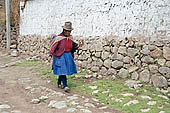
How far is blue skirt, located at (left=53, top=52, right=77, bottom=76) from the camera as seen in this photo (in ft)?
14.5

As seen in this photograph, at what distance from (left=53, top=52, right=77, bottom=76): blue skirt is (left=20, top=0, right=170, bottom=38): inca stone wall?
4.83ft

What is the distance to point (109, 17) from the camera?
548 centimetres

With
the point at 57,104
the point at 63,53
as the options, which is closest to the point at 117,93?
the point at 57,104

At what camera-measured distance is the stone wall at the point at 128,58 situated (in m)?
4.24

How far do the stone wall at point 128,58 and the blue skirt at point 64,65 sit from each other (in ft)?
3.80

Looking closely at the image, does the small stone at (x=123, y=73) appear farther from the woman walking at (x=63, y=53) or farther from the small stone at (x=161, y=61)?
the woman walking at (x=63, y=53)

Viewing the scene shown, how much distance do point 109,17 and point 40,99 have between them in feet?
9.12

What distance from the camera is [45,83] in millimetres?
5223

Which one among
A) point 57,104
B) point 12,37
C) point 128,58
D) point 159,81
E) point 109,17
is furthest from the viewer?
point 12,37

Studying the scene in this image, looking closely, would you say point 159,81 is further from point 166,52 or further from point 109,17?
point 109,17

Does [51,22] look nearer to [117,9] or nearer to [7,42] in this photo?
[117,9]

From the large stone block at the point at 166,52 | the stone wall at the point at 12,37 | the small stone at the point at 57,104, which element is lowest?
the small stone at the point at 57,104

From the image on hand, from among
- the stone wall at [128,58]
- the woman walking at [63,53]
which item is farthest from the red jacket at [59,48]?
the stone wall at [128,58]

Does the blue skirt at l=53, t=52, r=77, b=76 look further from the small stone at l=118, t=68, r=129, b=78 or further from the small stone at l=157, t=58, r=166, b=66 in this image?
the small stone at l=157, t=58, r=166, b=66
